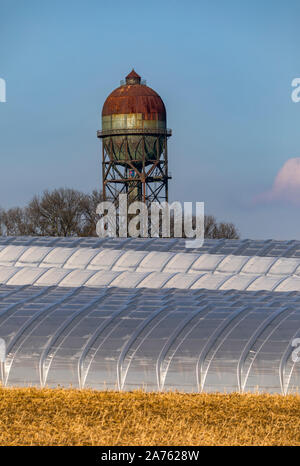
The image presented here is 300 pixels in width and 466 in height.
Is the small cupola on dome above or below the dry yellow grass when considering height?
above

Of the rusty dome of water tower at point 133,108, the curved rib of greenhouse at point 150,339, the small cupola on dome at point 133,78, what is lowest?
the curved rib of greenhouse at point 150,339

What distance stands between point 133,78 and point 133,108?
5.85m

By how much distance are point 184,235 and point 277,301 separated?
76.2 metres

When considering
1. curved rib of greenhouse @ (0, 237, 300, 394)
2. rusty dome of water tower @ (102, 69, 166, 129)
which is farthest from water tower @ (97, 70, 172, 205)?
curved rib of greenhouse @ (0, 237, 300, 394)

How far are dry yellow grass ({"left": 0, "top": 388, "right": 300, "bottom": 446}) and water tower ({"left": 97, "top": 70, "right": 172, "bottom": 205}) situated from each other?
67.5 m

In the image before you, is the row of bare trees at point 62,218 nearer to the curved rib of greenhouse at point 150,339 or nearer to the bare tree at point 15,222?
the bare tree at point 15,222

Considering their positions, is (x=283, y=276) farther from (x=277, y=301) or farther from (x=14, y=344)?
(x=14, y=344)

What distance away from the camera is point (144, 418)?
947 inches

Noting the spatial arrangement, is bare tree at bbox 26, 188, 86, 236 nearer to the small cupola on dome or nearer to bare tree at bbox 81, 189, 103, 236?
bare tree at bbox 81, 189, 103, 236

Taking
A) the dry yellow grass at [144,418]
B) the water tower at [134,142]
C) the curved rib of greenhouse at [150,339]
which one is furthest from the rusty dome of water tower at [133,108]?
the dry yellow grass at [144,418]

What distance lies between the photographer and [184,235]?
370 ft

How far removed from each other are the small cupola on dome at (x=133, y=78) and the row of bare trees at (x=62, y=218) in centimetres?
2111

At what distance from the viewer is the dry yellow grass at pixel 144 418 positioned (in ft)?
71.5

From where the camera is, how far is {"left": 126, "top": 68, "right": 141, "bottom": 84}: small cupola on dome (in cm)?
10044
